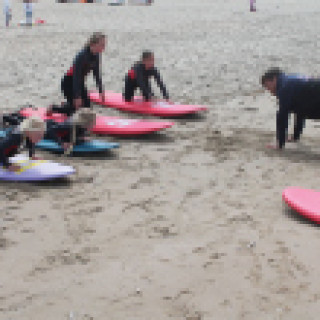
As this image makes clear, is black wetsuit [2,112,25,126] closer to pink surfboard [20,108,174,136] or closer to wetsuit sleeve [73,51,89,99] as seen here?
pink surfboard [20,108,174,136]

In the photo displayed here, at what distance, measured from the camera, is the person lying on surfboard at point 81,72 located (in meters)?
7.29

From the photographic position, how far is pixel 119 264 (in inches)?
160

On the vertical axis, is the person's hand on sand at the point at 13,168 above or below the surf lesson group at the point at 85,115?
below

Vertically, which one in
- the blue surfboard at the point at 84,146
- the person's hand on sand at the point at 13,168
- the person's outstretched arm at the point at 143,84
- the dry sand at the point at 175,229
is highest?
the person's outstretched arm at the point at 143,84

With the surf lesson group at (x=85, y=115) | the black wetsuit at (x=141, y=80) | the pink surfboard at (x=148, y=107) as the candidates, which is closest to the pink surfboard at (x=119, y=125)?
the surf lesson group at (x=85, y=115)

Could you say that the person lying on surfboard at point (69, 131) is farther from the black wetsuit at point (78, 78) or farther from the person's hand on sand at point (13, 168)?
the person's hand on sand at point (13, 168)

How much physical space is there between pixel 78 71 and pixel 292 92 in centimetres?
248

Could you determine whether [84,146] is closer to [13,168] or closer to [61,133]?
[61,133]

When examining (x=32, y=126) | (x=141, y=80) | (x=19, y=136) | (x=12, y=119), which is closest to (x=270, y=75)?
(x=141, y=80)

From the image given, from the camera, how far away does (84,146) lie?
6645 millimetres

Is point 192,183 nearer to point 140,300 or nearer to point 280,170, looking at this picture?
point 280,170

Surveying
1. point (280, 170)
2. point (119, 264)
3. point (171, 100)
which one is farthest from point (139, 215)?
point (171, 100)

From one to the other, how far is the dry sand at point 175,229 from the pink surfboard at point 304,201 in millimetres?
95

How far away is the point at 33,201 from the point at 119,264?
1.45m
